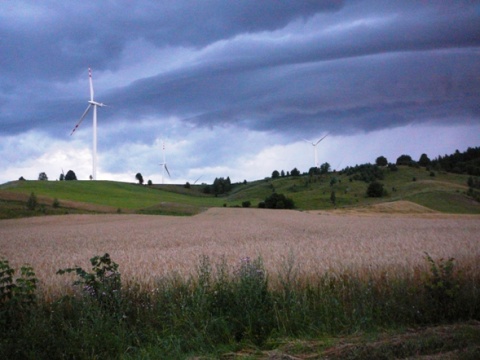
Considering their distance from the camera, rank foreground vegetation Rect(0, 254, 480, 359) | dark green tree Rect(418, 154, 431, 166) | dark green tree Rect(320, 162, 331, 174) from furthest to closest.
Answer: dark green tree Rect(320, 162, 331, 174), dark green tree Rect(418, 154, 431, 166), foreground vegetation Rect(0, 254, 480, 359)

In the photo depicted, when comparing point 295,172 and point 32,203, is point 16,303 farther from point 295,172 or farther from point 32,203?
point 295,172

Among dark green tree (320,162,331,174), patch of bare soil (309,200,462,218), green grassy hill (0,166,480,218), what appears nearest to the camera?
patch of bare soil (309,200,462,218)

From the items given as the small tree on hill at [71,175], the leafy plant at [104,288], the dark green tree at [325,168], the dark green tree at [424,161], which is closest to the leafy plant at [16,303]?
the leafy plant at [104,288]

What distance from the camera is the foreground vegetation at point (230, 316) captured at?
25.8 ft

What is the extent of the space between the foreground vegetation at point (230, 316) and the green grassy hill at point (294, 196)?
61497 mm

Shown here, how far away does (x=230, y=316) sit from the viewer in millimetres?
8922

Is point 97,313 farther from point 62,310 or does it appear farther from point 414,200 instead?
point 414,200

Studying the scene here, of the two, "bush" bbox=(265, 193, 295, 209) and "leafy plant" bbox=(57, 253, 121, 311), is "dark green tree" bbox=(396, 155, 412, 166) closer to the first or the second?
"bush" bbox=(265, 193, 295, 209)

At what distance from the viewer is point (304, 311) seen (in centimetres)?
895

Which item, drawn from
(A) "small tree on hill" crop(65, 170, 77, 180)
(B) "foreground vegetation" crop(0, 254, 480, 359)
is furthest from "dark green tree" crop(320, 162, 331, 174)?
(B) "foreground vegetation" crop(0, 254, 480, 359)

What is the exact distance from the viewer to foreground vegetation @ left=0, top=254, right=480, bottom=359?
25.8 feet

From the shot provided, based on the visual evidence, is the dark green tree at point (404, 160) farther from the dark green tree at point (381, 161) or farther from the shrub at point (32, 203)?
the shrub at point (32, 203)

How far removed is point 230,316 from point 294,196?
10585 cm

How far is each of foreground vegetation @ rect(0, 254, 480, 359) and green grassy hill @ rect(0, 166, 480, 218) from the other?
202ft
